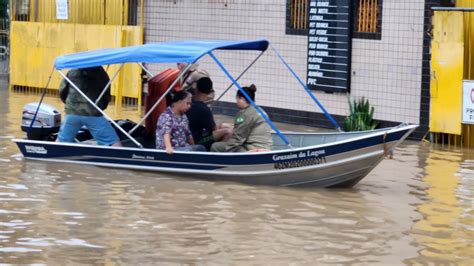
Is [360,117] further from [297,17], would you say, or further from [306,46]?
[297,17]

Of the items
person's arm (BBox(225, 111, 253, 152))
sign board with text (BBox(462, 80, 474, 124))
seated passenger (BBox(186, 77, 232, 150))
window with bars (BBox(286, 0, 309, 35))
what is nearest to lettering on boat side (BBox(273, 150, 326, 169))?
person's arm (BBox(225, 111, 253, 152))

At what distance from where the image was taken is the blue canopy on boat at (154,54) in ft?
44.9

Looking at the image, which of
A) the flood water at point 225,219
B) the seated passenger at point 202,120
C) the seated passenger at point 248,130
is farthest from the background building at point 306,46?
the seated passenger at point 248,130

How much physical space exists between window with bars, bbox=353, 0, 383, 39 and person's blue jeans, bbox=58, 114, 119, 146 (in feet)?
20.5

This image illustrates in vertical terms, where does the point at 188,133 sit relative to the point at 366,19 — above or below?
below

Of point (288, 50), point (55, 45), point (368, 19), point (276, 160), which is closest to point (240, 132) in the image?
point (276, 160)

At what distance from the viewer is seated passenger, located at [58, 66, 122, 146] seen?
14.7 metres

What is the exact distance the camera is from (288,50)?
21.0 meters

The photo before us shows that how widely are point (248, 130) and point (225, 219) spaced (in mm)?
2397

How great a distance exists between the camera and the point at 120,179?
45.5ft

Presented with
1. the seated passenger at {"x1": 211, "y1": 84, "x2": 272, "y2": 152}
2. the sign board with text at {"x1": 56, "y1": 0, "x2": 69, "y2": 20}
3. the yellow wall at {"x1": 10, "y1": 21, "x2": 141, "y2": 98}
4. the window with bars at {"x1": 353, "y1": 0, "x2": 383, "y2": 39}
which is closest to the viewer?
the seated passenger at {"x1": 211, "y1": 84, "x2": 272, "y2": 152}

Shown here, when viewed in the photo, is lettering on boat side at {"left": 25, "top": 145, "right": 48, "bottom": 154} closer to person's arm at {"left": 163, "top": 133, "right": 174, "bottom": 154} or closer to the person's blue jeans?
the person's blue jeans

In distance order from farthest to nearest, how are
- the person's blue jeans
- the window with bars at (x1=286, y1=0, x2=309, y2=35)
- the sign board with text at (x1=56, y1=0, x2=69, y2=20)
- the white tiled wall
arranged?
the sign board with text at (x1=56, y1=0, x2=69, y2=20), the window with bars at (x1=286, y1=0, x2=309, y2=35), the white tiled wall, the person's blue jeans

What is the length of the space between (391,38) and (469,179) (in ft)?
16.1
